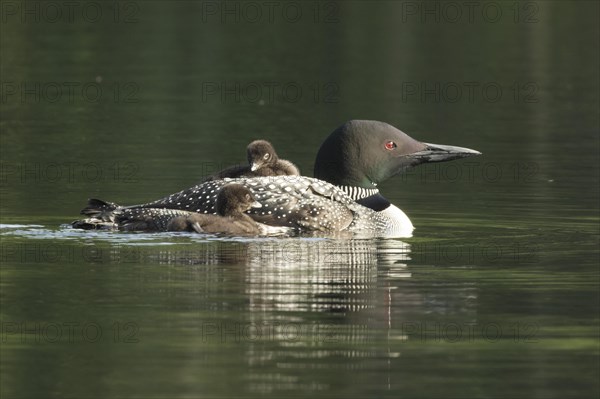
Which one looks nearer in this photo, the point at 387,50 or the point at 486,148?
the point at 486,148

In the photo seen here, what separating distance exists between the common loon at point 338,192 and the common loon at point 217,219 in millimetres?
50

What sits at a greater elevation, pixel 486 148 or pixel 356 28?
pixel 356 28

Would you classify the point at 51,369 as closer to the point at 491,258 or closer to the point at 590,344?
the point at 590,344

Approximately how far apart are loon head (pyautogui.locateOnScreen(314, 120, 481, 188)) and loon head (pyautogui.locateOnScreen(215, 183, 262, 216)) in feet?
3.87

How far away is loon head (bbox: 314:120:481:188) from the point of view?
11500 millimetres

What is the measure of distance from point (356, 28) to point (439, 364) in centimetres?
2454

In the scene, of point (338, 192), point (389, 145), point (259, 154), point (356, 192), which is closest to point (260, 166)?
point (259, 154)

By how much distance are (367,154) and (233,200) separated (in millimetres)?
1506

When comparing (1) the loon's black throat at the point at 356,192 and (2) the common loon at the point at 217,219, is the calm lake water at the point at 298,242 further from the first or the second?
(1) the loon's black throat at the point at 356,192

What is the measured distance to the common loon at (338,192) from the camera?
1070cm

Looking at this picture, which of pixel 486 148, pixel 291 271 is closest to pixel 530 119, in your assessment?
pixel 486 148

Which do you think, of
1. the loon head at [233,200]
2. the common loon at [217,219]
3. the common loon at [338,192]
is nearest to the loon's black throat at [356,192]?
the common loon at [338,192]

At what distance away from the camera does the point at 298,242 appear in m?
10.4

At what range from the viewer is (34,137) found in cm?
1711
